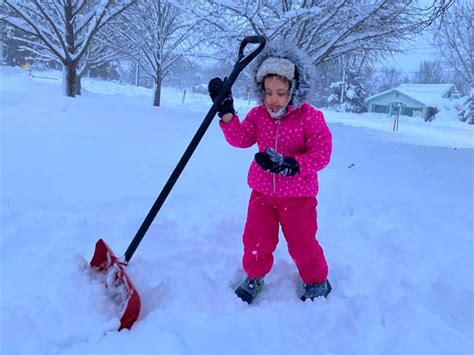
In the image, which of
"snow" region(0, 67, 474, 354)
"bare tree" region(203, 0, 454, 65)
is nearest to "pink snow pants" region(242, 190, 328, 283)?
"snow" region(0, 67, 474, 354)

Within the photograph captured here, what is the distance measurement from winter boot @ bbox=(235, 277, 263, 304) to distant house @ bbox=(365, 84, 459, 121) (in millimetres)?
38848

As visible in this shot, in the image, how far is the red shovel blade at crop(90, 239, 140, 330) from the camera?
181 centimetres

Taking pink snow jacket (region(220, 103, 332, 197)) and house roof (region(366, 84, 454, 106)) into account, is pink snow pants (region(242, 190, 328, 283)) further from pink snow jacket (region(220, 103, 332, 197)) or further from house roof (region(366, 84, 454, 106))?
house roof (region(366, 84, 454, 106))

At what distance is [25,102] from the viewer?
7.21 meters

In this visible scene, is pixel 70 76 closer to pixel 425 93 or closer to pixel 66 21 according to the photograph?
pixel 66 21

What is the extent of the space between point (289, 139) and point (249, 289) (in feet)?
2.75

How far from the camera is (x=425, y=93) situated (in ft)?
136

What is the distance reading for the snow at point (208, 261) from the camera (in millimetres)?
1759

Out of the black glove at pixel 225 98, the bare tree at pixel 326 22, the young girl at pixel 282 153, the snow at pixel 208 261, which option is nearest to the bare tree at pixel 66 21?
the bare tree at pixel 326 22

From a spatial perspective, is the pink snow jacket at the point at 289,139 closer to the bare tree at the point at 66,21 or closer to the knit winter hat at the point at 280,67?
the knit winter hat at the point at 280,67

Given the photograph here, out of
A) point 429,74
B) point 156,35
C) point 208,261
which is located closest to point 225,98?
point 208,261

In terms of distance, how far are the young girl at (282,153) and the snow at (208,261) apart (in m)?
0.19

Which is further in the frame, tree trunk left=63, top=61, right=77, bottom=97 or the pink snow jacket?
tree trunk left=63, top=61, right=77, bottom=97

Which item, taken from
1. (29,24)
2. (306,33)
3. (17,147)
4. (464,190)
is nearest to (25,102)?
(29,24)
